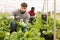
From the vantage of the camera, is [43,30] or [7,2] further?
[7,2]

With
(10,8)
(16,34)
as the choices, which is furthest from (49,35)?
(10,8)

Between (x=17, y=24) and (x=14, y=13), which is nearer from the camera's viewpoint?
(x=17, y=24)

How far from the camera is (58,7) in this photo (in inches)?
444

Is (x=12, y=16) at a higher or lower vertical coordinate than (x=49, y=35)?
higher

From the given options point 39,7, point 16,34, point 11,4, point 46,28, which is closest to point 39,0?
point 39,7

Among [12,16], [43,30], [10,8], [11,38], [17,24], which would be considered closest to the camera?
[11,38]

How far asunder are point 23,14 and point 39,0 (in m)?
5.69

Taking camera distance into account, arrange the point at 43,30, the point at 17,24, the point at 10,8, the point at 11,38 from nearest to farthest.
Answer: the point at 11,38 → the point at 17,24 → the point at 43,30 → the point at 10,8

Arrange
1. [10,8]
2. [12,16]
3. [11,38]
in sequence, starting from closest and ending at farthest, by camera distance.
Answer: [11,38]
[12,16]
[10,8]

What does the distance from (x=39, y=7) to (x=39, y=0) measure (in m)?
0.52

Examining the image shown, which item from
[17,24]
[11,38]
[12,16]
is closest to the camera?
[11,38]

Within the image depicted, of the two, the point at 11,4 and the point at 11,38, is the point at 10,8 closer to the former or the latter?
the point at 11,4

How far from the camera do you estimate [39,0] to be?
37.3ft

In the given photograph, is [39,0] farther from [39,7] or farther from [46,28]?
[46,28]
